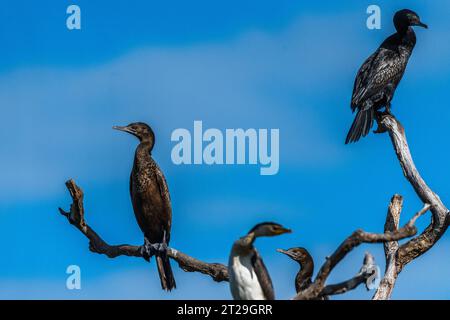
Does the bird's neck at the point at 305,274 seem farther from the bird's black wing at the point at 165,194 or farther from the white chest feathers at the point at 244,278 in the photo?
the white chest feathers at the point at 244,278

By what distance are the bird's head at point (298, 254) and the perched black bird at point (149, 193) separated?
135 cm

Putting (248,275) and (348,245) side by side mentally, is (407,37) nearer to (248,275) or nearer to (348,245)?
(248,275)

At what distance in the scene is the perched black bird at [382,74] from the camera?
41.7 ft

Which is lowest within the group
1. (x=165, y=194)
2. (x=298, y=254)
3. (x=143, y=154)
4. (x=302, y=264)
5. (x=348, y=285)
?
(x=348, y=285)

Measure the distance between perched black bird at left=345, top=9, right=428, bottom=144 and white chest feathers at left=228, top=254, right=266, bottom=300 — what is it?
424cm

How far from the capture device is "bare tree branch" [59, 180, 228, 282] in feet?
34.8

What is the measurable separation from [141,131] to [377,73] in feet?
10.0

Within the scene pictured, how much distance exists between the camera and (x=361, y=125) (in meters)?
12.6

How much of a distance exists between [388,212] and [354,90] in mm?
2348

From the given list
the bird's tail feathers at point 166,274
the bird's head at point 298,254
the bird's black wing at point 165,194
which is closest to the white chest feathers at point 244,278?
the bird's head at point 298,254

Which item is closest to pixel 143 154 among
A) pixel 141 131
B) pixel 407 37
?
pixel 141 131

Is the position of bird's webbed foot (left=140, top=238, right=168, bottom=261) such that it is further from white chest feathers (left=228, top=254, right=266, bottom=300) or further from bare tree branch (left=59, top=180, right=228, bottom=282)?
white chest feathers (left=228, top=254, right=266, bottom=300)
